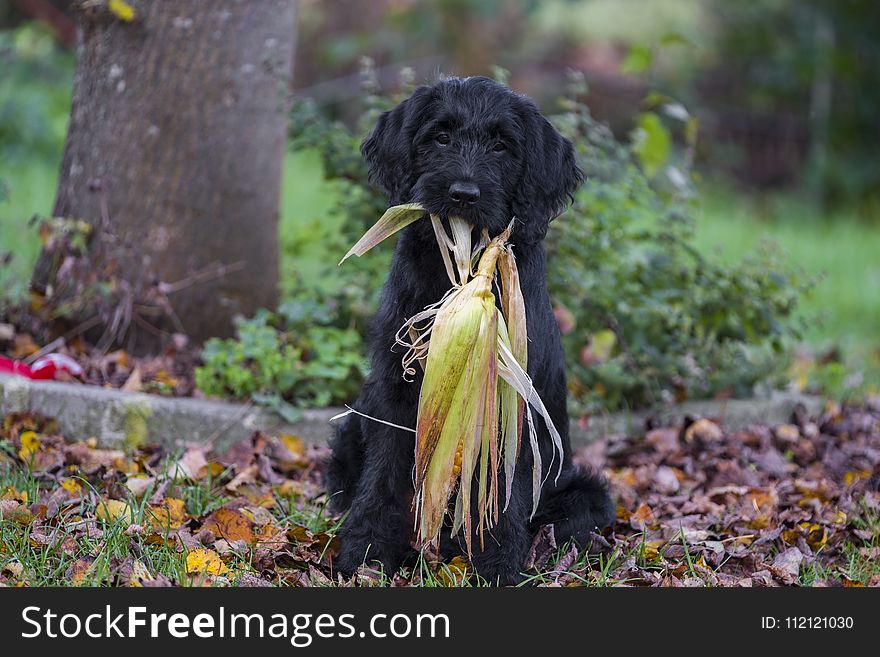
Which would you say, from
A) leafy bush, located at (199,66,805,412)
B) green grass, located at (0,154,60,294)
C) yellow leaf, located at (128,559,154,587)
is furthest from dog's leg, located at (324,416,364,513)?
green grass, located at (0,154,60,294)

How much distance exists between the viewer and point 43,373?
464cm

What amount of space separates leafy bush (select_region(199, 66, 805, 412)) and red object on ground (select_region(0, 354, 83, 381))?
2.19 feet

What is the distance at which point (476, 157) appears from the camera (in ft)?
10.7

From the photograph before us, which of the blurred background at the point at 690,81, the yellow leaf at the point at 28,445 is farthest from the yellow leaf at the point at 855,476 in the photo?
the blurred background at the point at 690,81

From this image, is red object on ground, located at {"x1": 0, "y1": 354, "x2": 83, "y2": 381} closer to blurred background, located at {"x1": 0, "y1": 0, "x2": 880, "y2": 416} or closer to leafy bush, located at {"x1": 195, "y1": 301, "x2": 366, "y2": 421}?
leafy bush, located at {"x1": 195, "y1": 301, "x2": 366, "y2": 421}

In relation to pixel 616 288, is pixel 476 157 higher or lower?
higher

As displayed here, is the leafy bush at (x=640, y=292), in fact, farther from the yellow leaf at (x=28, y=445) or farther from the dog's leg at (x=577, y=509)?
the yellow leaf at (x=28, y=445)

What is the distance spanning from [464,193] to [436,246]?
289mm

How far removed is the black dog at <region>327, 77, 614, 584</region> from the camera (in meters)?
3.31

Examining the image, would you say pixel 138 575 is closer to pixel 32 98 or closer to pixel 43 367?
pixel 43 367

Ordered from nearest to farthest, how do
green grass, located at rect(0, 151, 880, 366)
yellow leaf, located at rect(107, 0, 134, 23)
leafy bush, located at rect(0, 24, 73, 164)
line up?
yellow leaf, located at rect(107, 0, 134, 23), green grass, located at rect(0, 151, 880, 366), leafy bush, located at rect(0, 24, 73, 164)

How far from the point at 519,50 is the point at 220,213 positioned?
10.9m

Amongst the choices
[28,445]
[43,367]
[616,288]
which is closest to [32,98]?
[43,367]

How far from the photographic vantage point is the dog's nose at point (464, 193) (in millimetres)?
3135
